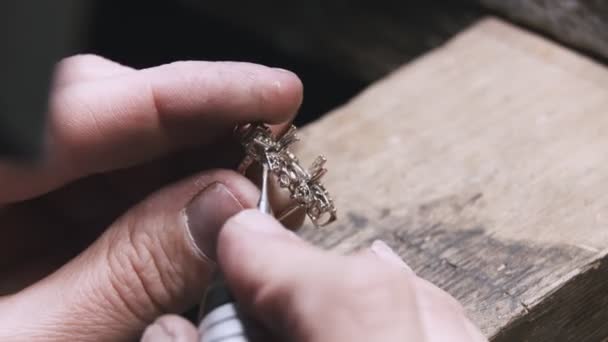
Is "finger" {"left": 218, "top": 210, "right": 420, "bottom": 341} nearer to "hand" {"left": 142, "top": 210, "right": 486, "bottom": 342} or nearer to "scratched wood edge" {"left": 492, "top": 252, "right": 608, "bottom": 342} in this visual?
"hand" {"left": 142, "top": 210, "right": 486, "bottom": 342}

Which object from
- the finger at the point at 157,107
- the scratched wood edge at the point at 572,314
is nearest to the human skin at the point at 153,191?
the finger at the point at 157,107

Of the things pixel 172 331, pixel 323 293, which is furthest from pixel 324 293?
pixel 172 331

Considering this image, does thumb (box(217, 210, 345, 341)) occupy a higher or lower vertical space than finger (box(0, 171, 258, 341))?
higher

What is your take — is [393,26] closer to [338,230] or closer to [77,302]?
[338,230]

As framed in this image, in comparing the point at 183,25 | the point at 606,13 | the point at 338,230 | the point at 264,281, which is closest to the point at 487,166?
the point at 338,230

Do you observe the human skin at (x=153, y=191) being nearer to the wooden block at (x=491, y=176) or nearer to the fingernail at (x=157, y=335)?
the fingernail at (x=157, y=335)

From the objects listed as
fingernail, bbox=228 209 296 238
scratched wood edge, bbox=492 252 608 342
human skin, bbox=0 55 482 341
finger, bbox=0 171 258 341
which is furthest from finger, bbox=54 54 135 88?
scratched wood edge, bbox=492 252 608 342
